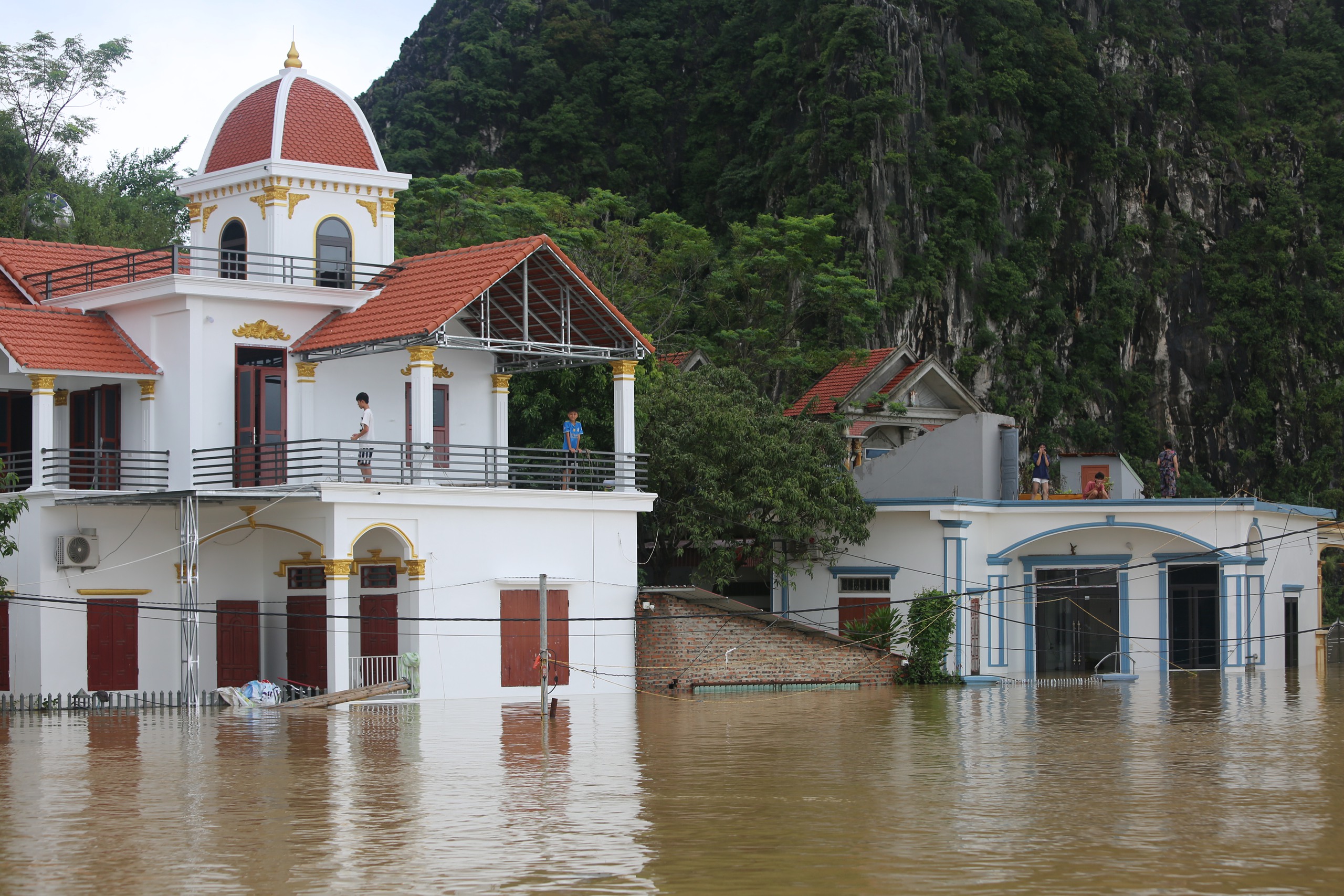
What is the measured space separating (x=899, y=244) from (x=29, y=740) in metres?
44.6

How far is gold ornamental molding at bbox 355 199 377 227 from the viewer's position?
33.3 m

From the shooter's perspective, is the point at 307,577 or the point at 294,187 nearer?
the point at 307,577

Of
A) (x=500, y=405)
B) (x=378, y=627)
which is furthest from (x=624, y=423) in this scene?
(x=378, y=627)

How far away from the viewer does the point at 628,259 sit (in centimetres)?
4988

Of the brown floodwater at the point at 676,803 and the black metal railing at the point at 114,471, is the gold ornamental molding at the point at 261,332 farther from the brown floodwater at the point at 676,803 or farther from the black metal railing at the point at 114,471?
the brown floodwater at the point at 676,803

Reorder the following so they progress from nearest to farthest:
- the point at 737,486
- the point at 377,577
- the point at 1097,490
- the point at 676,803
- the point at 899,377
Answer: the point at 676,803 < the point at 377,577 < the point at 737,486 < the point at 1097,490 < the point at 899,377

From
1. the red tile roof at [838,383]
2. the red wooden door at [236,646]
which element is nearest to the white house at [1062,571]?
the red tile roof at [838,383]

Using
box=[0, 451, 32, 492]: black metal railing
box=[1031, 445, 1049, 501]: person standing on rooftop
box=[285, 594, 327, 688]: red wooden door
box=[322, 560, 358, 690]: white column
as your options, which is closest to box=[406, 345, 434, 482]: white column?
box=[322, 560, 358, 690]: white column

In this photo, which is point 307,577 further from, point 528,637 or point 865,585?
point 865,585

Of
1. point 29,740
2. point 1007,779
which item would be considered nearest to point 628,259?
point 29,740

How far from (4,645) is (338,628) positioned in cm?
615

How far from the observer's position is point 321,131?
33.3m

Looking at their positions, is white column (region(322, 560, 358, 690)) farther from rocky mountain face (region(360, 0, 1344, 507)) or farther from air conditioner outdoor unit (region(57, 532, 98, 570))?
rocky mountain face (region(360, 0, 1344, 507))

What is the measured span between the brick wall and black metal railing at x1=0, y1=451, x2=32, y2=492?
1138cm
